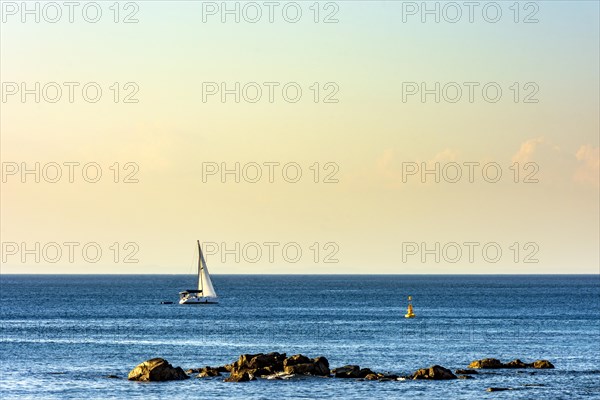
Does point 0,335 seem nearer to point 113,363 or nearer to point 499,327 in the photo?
point 113,363

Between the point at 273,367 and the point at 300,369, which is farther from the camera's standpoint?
the point at 273,367

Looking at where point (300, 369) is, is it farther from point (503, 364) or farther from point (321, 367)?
point (503, 364)

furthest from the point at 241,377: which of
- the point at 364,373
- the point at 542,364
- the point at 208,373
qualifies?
the point at 542,364

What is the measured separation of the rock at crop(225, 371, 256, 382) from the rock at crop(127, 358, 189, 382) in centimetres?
401

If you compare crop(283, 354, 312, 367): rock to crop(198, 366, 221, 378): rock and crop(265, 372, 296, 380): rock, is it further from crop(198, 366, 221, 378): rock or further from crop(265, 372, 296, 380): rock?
crop(198, 366, 221, 378): rock

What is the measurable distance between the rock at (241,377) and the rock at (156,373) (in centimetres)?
401

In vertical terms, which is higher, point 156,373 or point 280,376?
point 156,373

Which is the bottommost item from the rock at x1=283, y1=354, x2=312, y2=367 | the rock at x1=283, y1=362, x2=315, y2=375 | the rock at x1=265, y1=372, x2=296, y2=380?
the rock at x1=265, y1=372, x2=296, y2=380

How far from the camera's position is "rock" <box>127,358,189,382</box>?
3317 inches

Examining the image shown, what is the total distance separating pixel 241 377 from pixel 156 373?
22.5ft


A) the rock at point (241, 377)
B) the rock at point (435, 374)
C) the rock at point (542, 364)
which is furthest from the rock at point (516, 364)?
the rock at point (241, 377)

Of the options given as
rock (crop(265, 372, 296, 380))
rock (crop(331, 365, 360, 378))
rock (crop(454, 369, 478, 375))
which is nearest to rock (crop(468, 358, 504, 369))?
rock (crop(454, 369, 478, 375))

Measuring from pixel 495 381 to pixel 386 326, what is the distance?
213 ft

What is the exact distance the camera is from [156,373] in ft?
276
